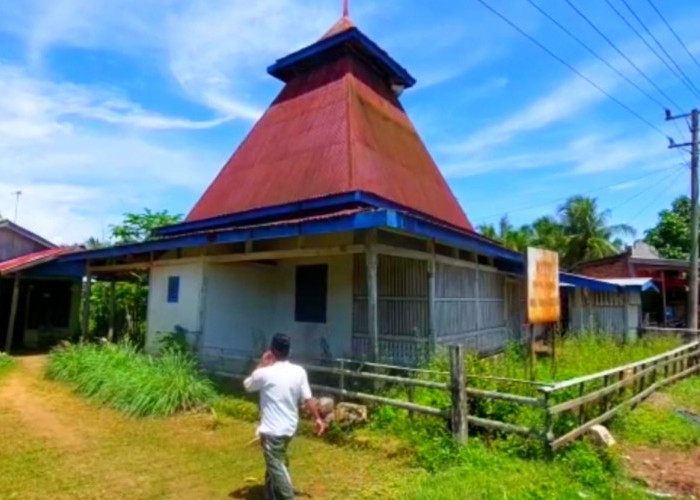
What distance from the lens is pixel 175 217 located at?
71.3ft

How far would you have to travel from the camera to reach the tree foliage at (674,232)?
106 ft

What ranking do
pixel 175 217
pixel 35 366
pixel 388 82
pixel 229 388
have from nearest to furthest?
pixel 229 388, pixel 35 366, pixel 388 82, pixel 175 217

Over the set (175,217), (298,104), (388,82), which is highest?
(388,82)

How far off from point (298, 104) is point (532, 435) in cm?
1094

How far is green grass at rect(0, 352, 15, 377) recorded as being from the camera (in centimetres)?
1242

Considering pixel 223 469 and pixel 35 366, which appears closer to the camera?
pixel 223 469

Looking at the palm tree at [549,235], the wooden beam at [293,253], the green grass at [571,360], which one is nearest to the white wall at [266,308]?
the wooden beam at [293,253]

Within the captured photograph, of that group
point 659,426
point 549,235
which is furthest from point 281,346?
point 549,235

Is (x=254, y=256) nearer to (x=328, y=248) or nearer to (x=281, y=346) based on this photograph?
(x=328, y=248)

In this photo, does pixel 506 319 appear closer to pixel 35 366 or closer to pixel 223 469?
pixel 223 469

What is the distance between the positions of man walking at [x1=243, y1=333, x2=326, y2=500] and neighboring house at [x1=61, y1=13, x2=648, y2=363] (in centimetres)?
324

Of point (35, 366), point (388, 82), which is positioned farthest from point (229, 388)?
point (388, 82)

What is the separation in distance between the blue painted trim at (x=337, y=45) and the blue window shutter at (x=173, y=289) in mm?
7068

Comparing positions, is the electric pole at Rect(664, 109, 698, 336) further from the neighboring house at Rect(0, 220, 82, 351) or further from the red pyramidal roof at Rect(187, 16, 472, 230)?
the neighboring house at Rect(0, 220, 82, 351)
